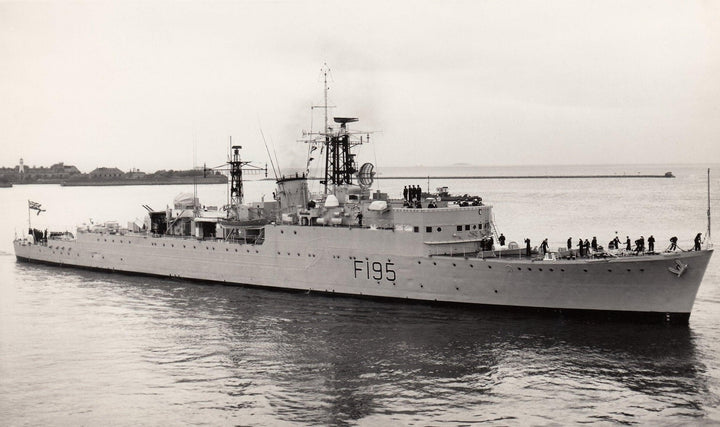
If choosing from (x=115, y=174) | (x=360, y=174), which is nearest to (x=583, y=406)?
(x=360, y=174)

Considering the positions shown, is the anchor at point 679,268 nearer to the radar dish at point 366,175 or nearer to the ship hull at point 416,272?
the ship hull at point 416,272

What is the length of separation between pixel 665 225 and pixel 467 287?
3441 centimetres

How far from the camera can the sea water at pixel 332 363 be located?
572 inches

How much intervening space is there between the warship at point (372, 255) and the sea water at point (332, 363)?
761 millimetres

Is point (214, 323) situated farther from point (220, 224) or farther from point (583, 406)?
point (583, 406)

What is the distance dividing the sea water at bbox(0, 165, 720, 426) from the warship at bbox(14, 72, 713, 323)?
0.76m

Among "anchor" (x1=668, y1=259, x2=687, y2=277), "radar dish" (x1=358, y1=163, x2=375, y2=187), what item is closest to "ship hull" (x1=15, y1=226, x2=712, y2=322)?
"anchor" (x1=668, y1=259, x2=687, y2=277)

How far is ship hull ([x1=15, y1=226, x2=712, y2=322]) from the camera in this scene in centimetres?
2116

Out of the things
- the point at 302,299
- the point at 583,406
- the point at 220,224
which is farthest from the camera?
the point at 220,224

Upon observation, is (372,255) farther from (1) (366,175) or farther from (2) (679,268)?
(2) (679,268)

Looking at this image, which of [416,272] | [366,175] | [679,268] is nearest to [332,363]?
[416,272]

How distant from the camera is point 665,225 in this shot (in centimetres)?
5147

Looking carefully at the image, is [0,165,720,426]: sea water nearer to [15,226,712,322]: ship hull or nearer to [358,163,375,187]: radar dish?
[15,226,712,322]: ship hull

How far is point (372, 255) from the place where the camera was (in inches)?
1008
